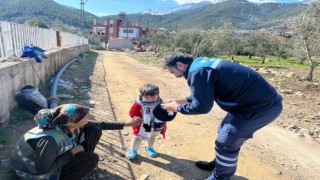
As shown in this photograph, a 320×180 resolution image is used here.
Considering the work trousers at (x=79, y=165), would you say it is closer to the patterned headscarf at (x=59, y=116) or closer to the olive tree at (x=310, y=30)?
the patterned headscarf at (x=59, y=116)

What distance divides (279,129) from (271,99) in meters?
3.71

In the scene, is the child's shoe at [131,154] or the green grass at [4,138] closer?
the green grass at [4,138]

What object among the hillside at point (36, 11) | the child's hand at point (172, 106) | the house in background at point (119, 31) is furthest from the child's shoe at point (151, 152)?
the hillside at point (36, 11)

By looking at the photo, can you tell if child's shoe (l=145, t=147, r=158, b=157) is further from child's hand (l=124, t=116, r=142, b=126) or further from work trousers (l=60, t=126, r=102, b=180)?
work trousers (l=60, t=126, r=102, b=180)

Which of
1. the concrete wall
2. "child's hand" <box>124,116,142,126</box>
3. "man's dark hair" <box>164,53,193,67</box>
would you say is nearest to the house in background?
the concrete wall

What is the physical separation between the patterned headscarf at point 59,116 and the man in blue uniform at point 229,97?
3.58 feet

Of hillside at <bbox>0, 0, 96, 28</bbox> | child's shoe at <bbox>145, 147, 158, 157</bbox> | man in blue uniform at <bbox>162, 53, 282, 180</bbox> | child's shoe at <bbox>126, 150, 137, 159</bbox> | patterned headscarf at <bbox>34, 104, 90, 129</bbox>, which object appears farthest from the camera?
hillside at <bbox>0, 0, 96, 28</bbox>

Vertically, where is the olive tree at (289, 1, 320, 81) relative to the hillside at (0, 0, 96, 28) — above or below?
below

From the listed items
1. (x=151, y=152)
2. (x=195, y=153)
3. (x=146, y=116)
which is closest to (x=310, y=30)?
(x=195, y=153)

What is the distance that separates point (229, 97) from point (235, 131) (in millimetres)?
381

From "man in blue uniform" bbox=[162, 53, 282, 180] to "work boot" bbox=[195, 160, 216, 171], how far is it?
77 cm

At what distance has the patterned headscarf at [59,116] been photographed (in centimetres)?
268

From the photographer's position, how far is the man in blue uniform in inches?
114

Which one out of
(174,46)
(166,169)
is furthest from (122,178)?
(174,46)
